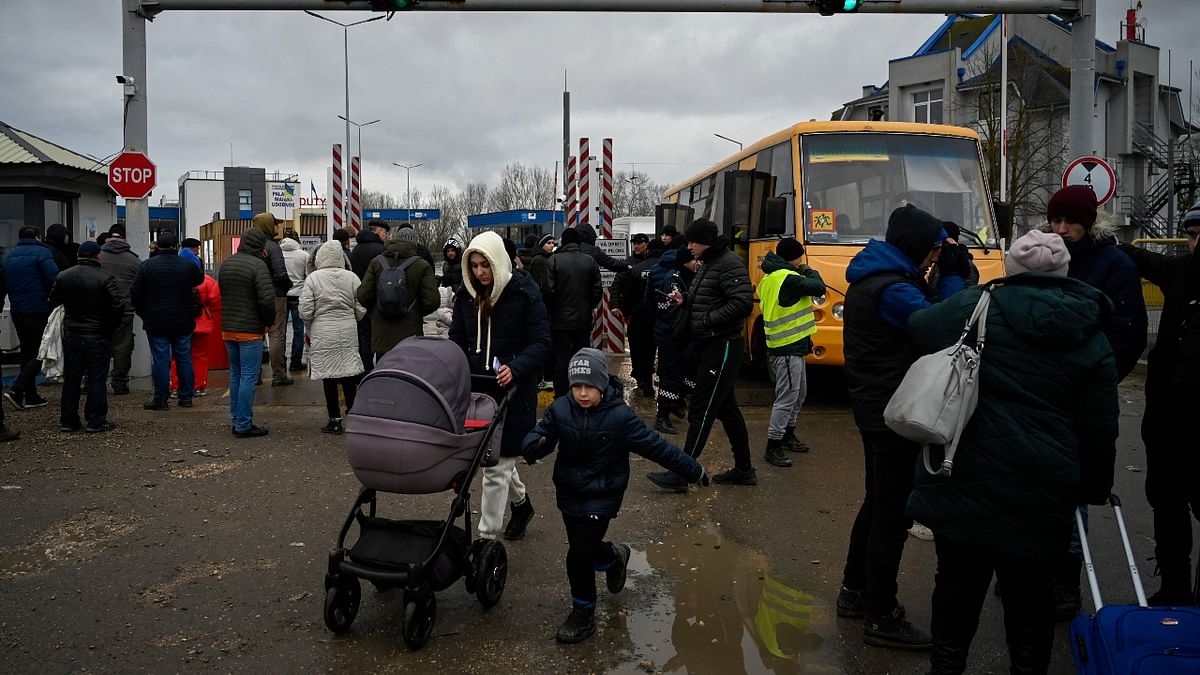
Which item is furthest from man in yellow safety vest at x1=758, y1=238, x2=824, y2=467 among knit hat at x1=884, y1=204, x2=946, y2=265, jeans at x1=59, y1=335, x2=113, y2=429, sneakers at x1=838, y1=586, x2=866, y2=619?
jeans at x1=59, y1=335, x2=113, y2=429

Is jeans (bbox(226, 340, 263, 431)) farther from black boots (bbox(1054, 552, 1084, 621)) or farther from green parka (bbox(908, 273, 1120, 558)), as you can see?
green parka (bbox(908, 273, 1120, 558))

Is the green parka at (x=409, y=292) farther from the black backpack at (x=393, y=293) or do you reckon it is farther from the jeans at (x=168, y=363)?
the jeans at (x=168, y=363)

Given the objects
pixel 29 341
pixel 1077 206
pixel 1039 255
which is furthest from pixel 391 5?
pixel 1039 255

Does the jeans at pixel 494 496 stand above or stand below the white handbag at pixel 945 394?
below

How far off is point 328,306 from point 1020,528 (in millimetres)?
7029

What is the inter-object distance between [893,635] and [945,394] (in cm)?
153

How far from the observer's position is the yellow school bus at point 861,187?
11234 millimetres

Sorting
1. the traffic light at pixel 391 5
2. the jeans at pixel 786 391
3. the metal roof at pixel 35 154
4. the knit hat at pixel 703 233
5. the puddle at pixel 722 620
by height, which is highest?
→ the traffic light at pixel 391 5

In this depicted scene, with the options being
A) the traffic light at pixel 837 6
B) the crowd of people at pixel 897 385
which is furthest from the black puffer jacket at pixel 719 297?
the traffic light at pixel 837 6

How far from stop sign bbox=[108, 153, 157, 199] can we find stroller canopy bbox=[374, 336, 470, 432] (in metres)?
8.59

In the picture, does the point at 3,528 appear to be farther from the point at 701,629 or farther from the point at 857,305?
the point at 857,305

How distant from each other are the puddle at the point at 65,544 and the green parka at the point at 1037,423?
5.11 metres

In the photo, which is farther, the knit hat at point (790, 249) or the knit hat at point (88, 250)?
the knit hat at point (88, 250)

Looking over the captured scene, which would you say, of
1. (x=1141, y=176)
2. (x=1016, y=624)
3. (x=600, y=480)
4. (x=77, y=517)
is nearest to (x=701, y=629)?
(x=600, y=480)
